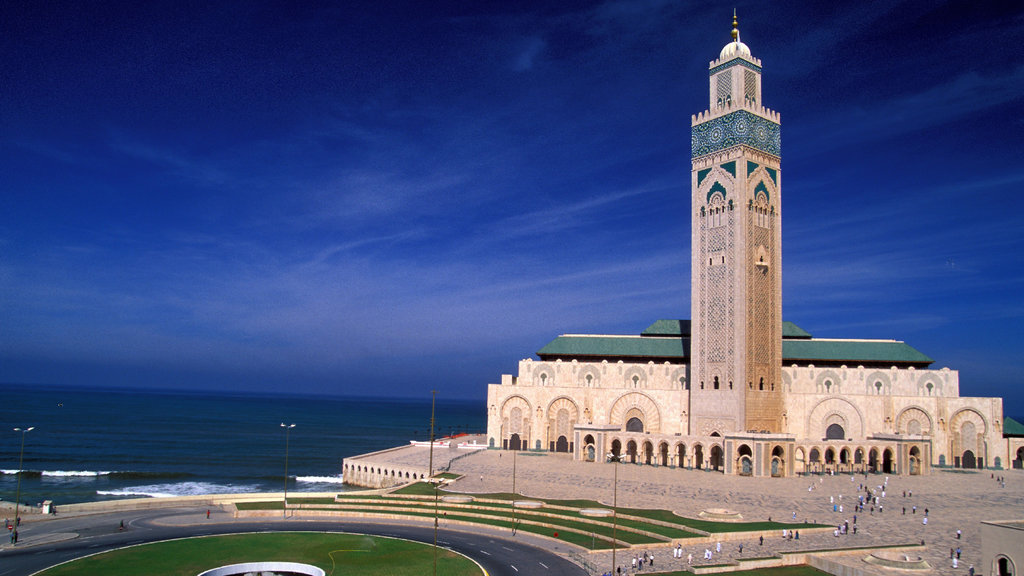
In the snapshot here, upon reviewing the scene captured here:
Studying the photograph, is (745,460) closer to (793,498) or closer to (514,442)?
(793,498)

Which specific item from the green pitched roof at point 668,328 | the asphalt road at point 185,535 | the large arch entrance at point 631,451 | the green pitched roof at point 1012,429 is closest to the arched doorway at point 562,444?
the large arch entrance at point 631,451

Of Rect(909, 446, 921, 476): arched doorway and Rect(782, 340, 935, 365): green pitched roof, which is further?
Rect(782, 340, 935, 365): green pitched roof

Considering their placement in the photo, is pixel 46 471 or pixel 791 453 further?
pixel 46 471

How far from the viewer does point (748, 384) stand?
218 feet

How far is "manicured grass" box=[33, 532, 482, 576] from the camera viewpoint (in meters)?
31.5

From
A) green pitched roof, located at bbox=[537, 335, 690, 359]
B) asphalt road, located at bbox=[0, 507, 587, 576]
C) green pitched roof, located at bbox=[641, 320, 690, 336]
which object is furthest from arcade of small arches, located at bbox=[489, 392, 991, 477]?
asphalt road, located at bbox=[0, 507, 587, 576]

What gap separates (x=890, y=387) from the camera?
70.7 meters

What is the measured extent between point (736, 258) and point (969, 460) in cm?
2818

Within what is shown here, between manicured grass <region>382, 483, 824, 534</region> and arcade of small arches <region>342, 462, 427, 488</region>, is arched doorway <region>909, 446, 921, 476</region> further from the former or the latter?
arcade of small arches <region>342, 462, 427, 488</region>

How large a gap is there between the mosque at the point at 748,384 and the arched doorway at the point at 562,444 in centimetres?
10

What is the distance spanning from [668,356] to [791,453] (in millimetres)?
17608

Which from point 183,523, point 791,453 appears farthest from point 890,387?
point 183,523

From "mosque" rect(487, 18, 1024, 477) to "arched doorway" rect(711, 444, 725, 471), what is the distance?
9 cm

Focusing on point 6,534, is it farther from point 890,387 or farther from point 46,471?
point 890,387
